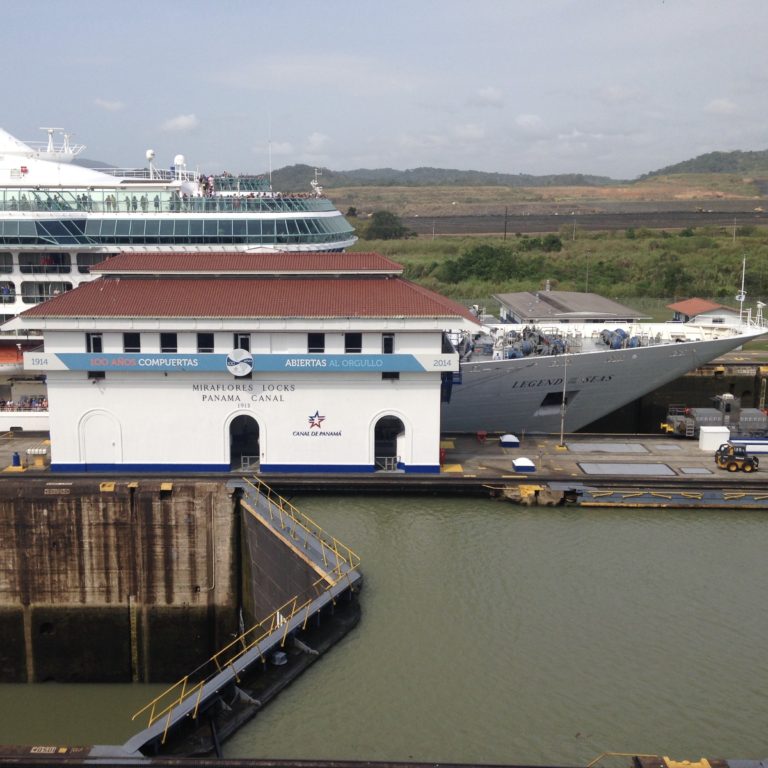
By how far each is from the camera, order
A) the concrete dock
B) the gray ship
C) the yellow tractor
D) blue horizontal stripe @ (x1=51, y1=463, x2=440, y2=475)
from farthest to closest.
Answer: the gray ship
the yellow tractor
blue horizontal stripe @ (x1=51, y1=463, x2=440, y2=475)
the concrete dock

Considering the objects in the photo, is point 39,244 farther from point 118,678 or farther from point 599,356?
point 599,356

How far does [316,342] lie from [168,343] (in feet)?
14.3

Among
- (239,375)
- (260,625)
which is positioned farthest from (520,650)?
(239,375)

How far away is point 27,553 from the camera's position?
2338 centimetres

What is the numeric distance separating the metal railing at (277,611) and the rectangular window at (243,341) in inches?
155

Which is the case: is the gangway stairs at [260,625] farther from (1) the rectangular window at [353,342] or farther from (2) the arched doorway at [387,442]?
(1) the rectangular window at [353,342]

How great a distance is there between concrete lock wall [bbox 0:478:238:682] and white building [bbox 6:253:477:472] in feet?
10.7

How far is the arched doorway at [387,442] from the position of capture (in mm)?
27105

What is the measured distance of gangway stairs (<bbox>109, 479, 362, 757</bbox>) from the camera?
1443 centimetres

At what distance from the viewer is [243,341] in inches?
1040

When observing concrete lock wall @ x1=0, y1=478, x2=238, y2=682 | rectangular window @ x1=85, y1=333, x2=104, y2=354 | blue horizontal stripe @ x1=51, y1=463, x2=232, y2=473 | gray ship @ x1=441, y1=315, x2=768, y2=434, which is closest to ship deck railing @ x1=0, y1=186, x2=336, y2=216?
rectangular window @ x1=85, y1=333, x2=104, y2=354

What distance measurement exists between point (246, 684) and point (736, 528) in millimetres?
14258

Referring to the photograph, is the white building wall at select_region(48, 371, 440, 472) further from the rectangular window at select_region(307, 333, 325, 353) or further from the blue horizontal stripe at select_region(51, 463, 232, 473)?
the rectangular window at select_region(307, 333, 325, 353)

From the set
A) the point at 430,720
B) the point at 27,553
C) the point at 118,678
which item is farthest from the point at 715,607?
the point at 27,553
